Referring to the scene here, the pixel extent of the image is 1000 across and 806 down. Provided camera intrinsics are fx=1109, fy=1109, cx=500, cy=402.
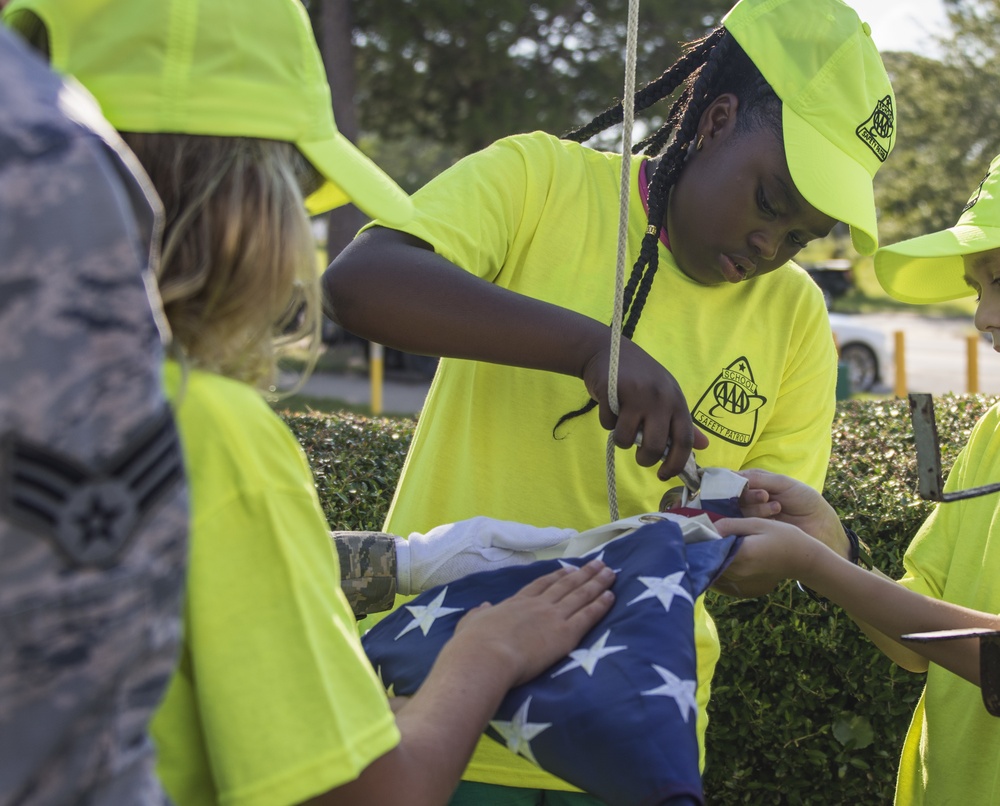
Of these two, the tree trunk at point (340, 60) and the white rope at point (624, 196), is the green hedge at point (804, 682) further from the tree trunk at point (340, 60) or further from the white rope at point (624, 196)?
the tree trunk at point (340, 60)

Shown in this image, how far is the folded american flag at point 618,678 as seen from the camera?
1.44m

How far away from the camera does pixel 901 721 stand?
369 centimetres

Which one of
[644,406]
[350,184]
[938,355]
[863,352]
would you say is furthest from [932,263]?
[938,355]

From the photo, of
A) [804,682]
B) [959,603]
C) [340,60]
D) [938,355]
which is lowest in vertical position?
[938,355]

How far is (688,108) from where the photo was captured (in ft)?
7.98

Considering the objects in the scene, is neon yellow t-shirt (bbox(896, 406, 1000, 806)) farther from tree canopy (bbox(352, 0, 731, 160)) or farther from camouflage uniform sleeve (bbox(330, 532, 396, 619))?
tree canopy (bbox(352, 0, 731, 160))

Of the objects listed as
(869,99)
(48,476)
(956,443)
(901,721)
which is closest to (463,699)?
(48,476)

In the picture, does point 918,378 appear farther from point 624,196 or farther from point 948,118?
point 624,196

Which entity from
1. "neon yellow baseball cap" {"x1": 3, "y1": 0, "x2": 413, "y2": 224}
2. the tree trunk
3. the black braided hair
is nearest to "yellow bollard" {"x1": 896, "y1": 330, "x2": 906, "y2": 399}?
the tree trunk

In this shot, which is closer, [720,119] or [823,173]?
[823,173]

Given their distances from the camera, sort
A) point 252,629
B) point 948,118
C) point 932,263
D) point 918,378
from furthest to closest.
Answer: point 948,118 → point 918,378 → point 932,263 → point 252,629

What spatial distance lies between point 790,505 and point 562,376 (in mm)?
581

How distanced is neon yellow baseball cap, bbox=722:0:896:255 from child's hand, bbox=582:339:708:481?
539mm

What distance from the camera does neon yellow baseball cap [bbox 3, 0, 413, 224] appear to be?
123cm
